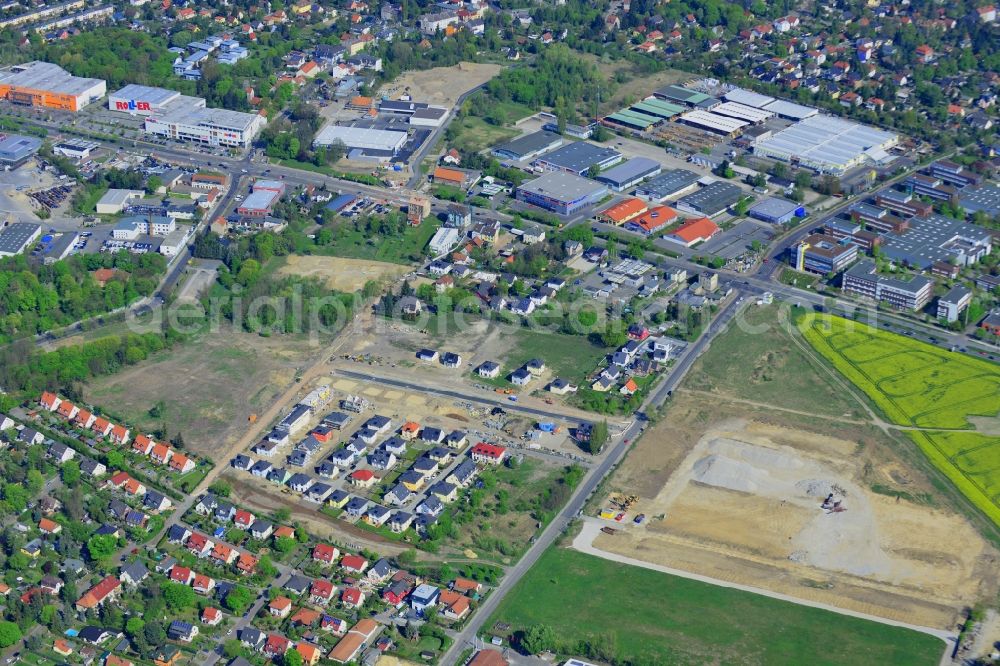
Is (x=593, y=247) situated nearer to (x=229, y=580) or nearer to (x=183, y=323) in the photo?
(x=183, y=323)

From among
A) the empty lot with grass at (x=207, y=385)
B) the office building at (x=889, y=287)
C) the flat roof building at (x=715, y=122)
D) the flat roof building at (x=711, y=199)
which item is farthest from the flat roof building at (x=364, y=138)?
the office building at (x=889, y=287)

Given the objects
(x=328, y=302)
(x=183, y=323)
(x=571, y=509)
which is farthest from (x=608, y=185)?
(x=571, y=509)

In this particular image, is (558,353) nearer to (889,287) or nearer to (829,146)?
(889,287)

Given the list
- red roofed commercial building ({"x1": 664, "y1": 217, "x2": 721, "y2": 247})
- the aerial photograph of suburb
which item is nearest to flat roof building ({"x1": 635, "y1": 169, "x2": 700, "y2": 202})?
the aerial photograph of suburb

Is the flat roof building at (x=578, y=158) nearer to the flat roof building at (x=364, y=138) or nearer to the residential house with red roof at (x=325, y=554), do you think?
the flat roof building at (x=364, y=138)

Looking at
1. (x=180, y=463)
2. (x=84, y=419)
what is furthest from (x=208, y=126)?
(x=180, y=463)
